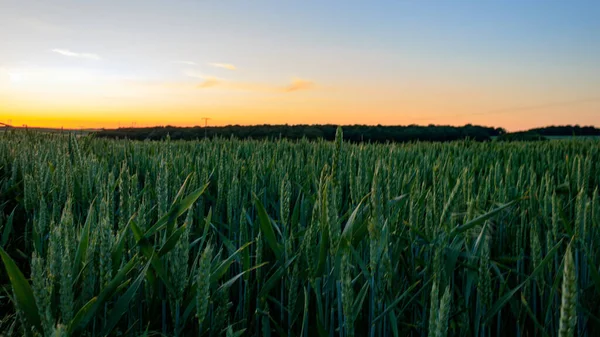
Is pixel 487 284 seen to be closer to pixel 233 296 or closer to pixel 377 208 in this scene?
pixel 377 208

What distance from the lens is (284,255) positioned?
124 cm

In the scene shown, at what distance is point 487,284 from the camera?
1.03 meters

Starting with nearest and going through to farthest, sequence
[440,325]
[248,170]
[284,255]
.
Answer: [440,325]
[284,255]
[248,170]

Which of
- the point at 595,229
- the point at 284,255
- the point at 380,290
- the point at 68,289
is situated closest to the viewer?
the point at 68,289

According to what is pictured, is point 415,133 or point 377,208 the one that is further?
point 415,133

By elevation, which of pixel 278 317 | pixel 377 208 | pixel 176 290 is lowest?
pixel 278 317

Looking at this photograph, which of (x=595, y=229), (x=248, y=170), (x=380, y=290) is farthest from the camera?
(x=248, y=170)

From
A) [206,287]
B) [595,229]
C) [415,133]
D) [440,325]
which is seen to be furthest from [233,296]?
[415,133]

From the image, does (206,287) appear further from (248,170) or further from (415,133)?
(415,133)

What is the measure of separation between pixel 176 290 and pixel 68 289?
231 mm

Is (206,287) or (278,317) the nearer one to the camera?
(206,287)

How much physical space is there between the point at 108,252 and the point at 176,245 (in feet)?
0.48

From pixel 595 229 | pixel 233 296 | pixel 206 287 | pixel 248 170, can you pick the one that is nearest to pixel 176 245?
pixel 206 287

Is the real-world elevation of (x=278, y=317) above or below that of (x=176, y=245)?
below
